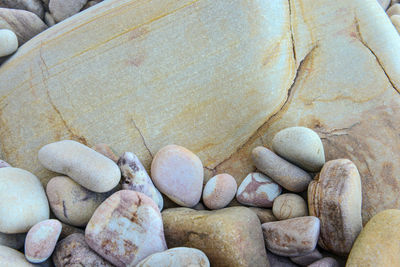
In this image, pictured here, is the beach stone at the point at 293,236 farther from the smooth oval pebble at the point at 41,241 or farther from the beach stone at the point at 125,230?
the smooth oval pebble at the point at 41,241

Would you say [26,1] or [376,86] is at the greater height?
[26,1]

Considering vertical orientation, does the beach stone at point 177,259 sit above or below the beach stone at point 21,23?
below

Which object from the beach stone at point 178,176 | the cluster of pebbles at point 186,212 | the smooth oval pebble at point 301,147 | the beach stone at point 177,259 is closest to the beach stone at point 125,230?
the cluster of pebbles at point 186,212

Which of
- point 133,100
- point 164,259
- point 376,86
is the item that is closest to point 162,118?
point 133,100

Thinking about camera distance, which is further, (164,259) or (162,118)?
(162,118)

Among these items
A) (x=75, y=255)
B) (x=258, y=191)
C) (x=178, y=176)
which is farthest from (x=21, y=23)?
(x=258, y=191)

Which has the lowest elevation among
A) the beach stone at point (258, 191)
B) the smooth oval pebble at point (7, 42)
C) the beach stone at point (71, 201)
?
the beach stone at point (258, 191)

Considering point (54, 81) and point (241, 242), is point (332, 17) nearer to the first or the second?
point (241, 242)
